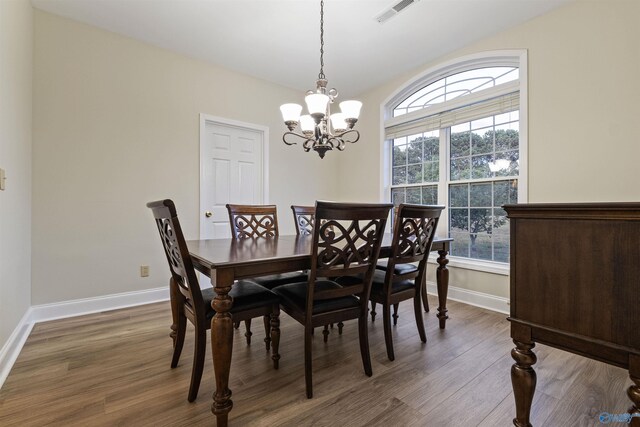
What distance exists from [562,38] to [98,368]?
4277mm

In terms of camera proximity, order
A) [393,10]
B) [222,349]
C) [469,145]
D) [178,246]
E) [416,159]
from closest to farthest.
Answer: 1. [222,349]
2. [178,246]
3. [393,10]
4. [469,145]
5. [416,159]

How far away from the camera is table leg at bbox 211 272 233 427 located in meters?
1.32

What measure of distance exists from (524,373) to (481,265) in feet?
7.25

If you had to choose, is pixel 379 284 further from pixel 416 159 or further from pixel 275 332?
pixel 416 159

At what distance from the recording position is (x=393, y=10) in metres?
2.62

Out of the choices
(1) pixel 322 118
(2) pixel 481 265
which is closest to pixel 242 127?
(1) pixel 322 118

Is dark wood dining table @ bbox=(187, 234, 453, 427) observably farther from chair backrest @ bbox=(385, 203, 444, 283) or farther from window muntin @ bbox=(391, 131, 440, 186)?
window muntin @ bbox=(391, 131, 440, 186)

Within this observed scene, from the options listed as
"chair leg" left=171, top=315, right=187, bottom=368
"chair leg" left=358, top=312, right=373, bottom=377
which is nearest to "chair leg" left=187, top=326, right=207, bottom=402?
"chair leg" left=171, top=315, right=187, bottom=368

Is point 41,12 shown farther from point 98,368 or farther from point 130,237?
point 98,368

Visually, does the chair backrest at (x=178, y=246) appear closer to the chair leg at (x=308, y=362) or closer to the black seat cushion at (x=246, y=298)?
the black seat cushion at (x=246, y=298)

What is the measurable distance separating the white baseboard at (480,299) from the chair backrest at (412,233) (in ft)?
4.22

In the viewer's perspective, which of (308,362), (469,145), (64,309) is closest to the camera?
(308,362)

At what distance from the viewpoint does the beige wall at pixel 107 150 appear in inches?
106

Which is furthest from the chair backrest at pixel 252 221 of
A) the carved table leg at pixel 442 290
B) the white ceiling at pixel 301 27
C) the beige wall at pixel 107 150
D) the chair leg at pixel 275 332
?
the white ceiling at pixel 301 27
